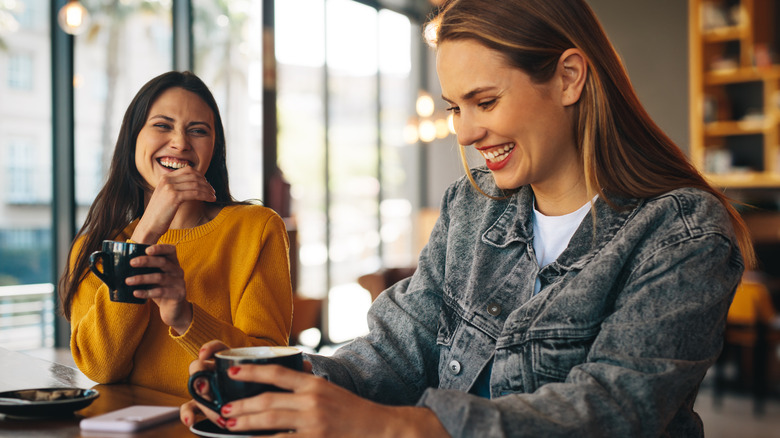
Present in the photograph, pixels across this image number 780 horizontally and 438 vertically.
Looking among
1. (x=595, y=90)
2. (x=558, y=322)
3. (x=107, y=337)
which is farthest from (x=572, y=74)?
(x=107, y=337)

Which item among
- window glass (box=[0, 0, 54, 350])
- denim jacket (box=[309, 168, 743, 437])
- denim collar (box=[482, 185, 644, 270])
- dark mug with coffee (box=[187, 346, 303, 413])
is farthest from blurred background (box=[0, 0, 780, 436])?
dark mug with coffee (box=[187, 346, 303, 413])

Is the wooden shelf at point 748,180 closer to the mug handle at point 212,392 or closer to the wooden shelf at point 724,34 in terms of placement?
the wooden shelf at point 724,34

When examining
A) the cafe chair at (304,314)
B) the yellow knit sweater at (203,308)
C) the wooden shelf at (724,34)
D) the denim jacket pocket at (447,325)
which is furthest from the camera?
the wooden shelf at (724,34)

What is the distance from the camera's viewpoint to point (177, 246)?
1581 millimetres

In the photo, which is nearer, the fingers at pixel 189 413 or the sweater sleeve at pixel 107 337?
the fingers at pixel 189 413

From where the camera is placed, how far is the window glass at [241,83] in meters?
5.84

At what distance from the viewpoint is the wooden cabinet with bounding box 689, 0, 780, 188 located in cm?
623

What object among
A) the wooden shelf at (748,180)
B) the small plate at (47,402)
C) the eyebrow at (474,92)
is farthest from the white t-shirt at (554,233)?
the wooden shelf at (748,180)

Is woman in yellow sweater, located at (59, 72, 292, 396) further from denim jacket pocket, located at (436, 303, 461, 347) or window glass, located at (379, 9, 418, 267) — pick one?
window glass, located at (379, 9, 418, 267)

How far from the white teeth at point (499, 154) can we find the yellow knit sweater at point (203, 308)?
58cm

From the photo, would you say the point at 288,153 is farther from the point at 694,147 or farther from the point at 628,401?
the point at 628,401

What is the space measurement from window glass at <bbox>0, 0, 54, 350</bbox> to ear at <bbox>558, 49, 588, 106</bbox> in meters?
4.20

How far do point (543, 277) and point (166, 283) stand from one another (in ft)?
2.00

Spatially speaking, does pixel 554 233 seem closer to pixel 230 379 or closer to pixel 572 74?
pixel 572 74
